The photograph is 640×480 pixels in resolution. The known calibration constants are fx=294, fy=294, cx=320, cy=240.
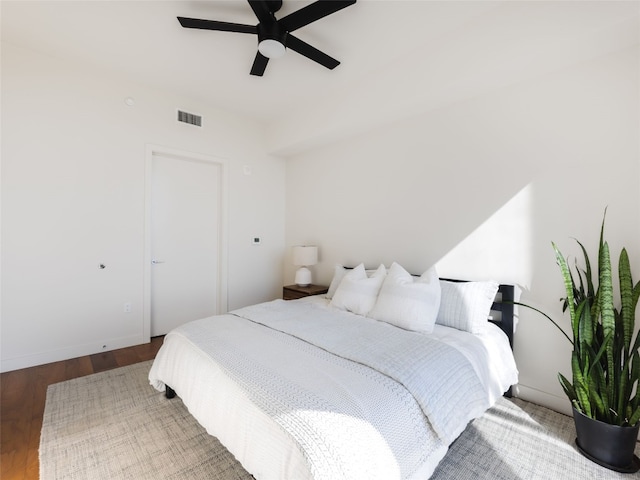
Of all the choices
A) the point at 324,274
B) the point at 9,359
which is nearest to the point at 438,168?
the point at 324,274

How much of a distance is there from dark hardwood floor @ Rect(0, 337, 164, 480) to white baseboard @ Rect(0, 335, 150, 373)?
0.19 feet

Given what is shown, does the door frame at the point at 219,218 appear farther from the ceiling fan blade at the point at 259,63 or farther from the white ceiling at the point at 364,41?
the ceiling fan blade at the point at 259,63

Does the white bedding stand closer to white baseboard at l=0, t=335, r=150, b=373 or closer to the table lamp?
white baseboard at l=0, t=335, r=150, b=373

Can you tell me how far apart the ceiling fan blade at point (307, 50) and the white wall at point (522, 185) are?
1.11 metres

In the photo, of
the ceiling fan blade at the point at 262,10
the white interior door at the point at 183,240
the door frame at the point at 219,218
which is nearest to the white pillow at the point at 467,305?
the ceiling fan blade at the point at 262,10

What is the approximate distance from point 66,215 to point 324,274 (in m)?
2.80

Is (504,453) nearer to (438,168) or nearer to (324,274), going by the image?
(438,168)

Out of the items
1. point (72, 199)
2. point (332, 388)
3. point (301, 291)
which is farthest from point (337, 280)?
point (72, 199)

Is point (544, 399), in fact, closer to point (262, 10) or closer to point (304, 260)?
point (304, 260)

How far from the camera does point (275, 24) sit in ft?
6.17

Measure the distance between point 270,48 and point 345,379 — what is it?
82.5 inches

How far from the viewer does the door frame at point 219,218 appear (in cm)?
325

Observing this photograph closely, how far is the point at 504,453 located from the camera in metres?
1.68

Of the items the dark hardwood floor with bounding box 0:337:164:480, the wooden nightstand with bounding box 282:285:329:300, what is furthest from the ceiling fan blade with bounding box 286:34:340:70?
the dark hardwood floor with bounding box 0:337:164:480
